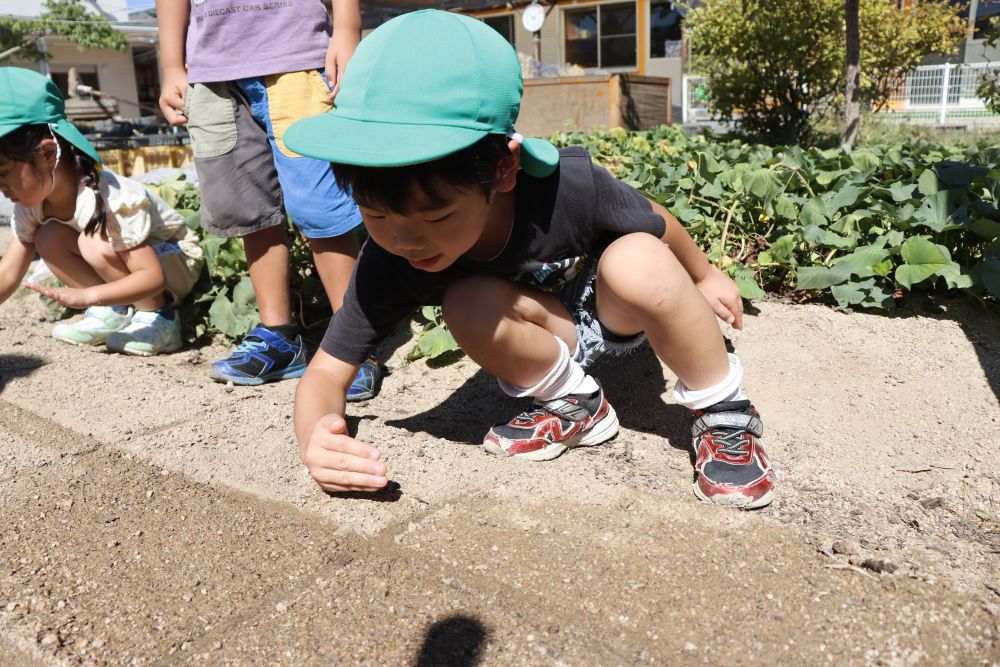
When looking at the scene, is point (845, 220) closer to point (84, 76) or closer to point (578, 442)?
point (578, 442)

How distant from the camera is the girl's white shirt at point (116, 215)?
281 cm

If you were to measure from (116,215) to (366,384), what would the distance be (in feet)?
3.67

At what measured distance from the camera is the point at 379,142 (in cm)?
135

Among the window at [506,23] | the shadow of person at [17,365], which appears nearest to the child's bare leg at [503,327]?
the shadow of person at [17,365]

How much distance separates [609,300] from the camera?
1.92 metres

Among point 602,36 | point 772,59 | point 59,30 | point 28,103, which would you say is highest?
point 59,30

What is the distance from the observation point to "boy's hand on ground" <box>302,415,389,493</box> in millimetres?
1564

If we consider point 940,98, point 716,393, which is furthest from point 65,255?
point 940,98

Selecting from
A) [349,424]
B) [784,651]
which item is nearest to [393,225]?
[349,424]

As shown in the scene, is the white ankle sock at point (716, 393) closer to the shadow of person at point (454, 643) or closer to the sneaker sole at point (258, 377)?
the shadow of person at point (454, 643)

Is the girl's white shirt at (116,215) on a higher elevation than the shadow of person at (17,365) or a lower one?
higher

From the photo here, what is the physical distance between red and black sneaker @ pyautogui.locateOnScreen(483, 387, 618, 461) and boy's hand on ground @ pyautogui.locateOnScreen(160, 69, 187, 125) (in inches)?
60.7

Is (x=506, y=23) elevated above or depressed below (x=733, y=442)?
above

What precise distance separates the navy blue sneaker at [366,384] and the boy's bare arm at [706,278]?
97 cm
